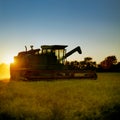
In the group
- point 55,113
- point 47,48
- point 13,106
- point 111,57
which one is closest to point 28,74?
point 47,48

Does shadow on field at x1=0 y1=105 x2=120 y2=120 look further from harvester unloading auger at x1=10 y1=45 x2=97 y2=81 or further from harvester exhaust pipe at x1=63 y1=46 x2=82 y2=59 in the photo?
harvester exhaust pipe at x1=63 y1=46 x2=82 y2=59

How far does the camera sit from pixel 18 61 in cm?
2933

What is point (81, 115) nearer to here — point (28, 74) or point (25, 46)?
point (28, 74)

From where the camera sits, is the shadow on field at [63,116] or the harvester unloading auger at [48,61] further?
the harvester unloading auger at [48,61]

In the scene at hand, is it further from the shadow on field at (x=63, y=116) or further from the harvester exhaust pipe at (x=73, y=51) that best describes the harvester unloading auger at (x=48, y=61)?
the shadow on field at (x=63, y=116)

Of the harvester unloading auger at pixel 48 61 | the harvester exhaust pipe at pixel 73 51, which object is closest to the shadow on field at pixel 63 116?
the harvester unloading auger at pixel 48 61

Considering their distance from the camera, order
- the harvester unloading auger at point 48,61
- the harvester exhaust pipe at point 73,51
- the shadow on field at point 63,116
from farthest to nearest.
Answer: the harvester exhaust pipe at point 73,51 → the harvester unloading auger at point 48,61 → the shadow on field at point 63,116

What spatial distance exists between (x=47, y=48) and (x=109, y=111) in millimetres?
18852

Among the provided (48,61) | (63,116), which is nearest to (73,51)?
(48,61)

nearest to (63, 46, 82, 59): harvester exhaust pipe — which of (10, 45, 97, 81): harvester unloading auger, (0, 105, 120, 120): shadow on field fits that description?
(10, 45, 97, 81): harvester unloading auger

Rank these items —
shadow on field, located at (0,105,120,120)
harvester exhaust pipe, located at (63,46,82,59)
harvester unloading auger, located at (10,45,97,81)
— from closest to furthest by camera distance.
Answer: shadow on field, located at (0,105,120,120) → harvester unloading auger, located at (10,45,97,81) → harvester exhaust pipe, located at (63,46,82,59)

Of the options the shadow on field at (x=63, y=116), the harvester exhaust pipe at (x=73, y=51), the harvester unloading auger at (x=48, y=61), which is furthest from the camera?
the harvester exhaust pipe at (x=73, y=51)

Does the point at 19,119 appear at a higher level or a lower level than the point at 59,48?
lower

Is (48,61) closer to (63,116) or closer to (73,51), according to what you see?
(73,51)
